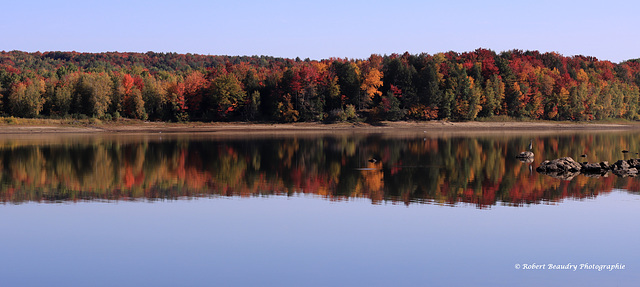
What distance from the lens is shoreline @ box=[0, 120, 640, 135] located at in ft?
313

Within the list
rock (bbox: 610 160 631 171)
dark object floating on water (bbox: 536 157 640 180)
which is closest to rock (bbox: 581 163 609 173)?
dark object floating on water (bbox: 536 157 640 180)

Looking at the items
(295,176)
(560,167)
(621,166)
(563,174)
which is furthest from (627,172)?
(295,176)

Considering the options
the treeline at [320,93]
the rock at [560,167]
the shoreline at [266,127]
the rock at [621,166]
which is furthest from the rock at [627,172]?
the treeline at [320,93]

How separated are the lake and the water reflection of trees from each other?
17cm

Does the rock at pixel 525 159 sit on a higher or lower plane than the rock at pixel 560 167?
lower

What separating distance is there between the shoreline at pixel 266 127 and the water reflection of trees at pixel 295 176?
44.8 meters

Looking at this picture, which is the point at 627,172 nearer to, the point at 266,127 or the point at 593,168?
the point at 593,168

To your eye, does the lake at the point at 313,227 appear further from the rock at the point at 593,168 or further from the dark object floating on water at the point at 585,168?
the rock at the point at 593,168

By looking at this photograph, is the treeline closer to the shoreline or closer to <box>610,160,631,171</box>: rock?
the shoreline

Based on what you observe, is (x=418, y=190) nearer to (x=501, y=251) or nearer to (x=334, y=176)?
(x=334, y=176)

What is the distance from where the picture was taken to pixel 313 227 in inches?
805

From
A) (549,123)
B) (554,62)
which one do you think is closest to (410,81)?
(549,123)

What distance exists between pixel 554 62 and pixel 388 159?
123902 mm

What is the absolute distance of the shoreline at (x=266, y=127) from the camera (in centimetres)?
9544
